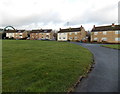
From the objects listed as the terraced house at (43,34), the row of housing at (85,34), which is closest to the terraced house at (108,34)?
the row of housing at (85,34)

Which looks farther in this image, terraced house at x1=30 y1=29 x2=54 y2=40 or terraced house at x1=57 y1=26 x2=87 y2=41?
terraced house at x1=30 y1=29 x2=54 y2=40

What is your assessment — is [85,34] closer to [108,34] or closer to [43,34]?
[108,34]

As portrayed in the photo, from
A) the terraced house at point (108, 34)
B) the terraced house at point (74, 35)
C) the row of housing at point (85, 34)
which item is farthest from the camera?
the terraced house at point (74, 35)

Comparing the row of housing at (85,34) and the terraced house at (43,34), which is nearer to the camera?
the row of housing at (85,34)

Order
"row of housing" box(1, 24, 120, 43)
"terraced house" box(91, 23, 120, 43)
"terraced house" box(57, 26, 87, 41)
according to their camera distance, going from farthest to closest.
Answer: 1. "terraced house" box(57, 26, 87, 41)
2. "row of housing" box(1, 24, 120, 43)
3. "terraced house" box(91, 23, 120, 43)

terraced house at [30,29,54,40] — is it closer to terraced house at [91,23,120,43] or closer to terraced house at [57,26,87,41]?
terraced house at [57,26,87,41]

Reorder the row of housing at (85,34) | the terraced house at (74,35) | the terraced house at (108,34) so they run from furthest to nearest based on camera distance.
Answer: the terraced house at (74,35) < the row of housing at (85,34) < the terraced house at (108,34)

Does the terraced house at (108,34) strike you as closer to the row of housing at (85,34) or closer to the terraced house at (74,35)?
the row of housing at (85,34)

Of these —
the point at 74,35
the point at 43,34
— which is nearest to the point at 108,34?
the point at 74,35

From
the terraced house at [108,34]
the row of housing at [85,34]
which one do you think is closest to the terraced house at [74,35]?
the row of housing at [85,34]

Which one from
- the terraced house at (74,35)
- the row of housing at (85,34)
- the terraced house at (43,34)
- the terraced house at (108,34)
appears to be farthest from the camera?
the terraced house at (43,34)

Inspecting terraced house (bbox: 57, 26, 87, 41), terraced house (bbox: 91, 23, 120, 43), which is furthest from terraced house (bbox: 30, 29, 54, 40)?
terraced house (bbox: 91, 23, 120, 43)

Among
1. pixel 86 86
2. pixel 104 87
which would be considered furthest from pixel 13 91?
pixel 104 87

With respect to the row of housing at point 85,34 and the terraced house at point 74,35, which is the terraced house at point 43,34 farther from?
the terraced house at point 74,35
